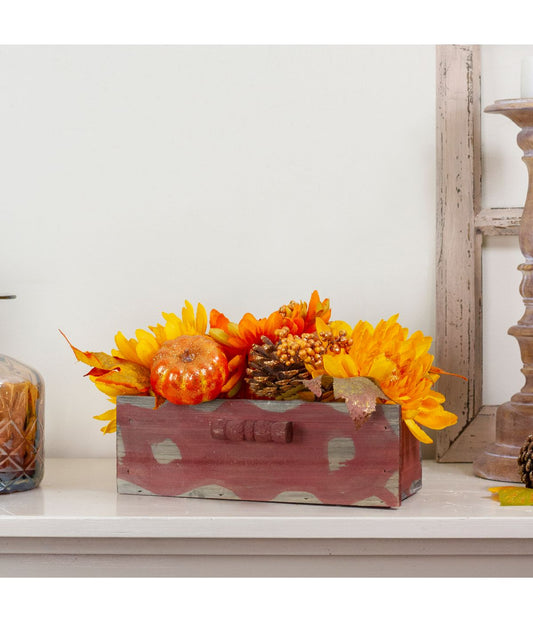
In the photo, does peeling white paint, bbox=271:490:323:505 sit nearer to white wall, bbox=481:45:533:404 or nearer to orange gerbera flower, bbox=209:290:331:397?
orange gerbera flower, bbox=209:290:331:397

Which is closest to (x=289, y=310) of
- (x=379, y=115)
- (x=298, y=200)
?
(x=298, y=200)

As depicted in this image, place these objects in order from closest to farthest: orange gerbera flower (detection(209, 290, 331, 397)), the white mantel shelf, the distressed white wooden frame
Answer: the white mantel shelf
orange gerbera flower (detection(209, 290, 331, 397))
the distressed white wooden frame

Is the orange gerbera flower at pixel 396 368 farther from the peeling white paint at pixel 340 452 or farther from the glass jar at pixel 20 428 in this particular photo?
the glass jar at pixel 20 428

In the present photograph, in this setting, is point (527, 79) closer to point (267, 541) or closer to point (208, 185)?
point (208, 185)

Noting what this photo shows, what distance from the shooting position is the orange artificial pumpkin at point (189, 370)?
3.14ft

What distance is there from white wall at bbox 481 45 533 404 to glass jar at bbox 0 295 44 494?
59 centimetres

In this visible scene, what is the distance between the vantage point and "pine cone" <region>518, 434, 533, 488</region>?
1000mm

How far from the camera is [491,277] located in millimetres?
1206

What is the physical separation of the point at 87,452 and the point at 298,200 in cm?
46

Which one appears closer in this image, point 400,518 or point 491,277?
point 400,518

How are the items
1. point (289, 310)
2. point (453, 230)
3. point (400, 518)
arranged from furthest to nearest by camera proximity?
point (453, 230) < point (289, 310) < point (400, 518)

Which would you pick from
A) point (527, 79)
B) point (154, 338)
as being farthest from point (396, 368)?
point (527, 79)

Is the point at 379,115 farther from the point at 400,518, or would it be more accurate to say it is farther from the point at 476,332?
the point at 400,518

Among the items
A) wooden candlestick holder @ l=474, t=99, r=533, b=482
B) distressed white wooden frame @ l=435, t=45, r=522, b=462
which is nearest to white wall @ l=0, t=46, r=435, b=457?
distressed white wooden frame @ l=435, t=45, r=522, b=462
